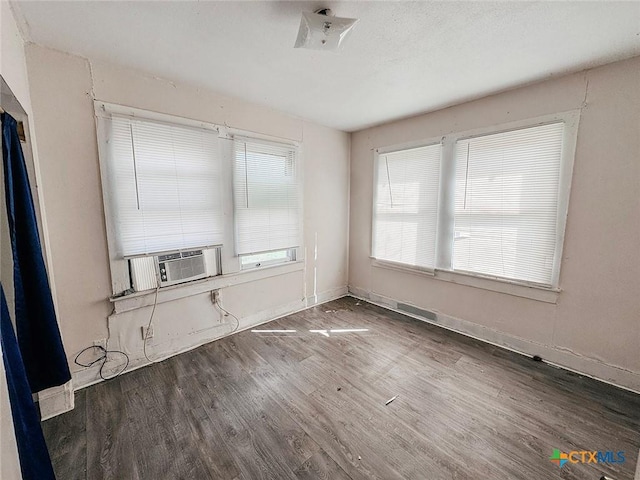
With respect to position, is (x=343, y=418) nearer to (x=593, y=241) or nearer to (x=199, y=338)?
(x=199, y=338)

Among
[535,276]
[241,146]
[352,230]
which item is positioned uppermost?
[241,146]

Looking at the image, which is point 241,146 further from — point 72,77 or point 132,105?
point 72,77

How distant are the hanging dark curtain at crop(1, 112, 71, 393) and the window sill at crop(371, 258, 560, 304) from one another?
3375 mm

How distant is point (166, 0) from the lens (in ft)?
4.67

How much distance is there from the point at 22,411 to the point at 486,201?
3549mm

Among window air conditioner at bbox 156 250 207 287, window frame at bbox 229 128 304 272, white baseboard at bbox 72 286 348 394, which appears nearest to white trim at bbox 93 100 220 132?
window frame at bbox 229 128 304 272

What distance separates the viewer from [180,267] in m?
2.53

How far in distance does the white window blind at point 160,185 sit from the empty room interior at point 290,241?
0.06 ft

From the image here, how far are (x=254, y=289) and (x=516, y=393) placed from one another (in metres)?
2.65

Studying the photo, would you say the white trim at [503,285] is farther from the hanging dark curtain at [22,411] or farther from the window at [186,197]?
the hanging dark curtain at [22,411]

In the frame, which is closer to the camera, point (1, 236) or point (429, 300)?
point (1, 236)

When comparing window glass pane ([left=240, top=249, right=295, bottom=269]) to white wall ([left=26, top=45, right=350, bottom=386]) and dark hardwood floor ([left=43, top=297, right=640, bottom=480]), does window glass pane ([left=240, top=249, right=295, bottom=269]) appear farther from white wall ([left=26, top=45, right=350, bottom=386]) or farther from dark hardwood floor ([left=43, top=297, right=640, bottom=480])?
dark hardwood floor ([left=43, top=297, right=640, bottom=480])

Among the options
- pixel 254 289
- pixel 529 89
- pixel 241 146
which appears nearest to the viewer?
pixel 529 89

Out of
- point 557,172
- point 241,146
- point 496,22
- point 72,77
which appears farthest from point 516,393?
point 72,77
